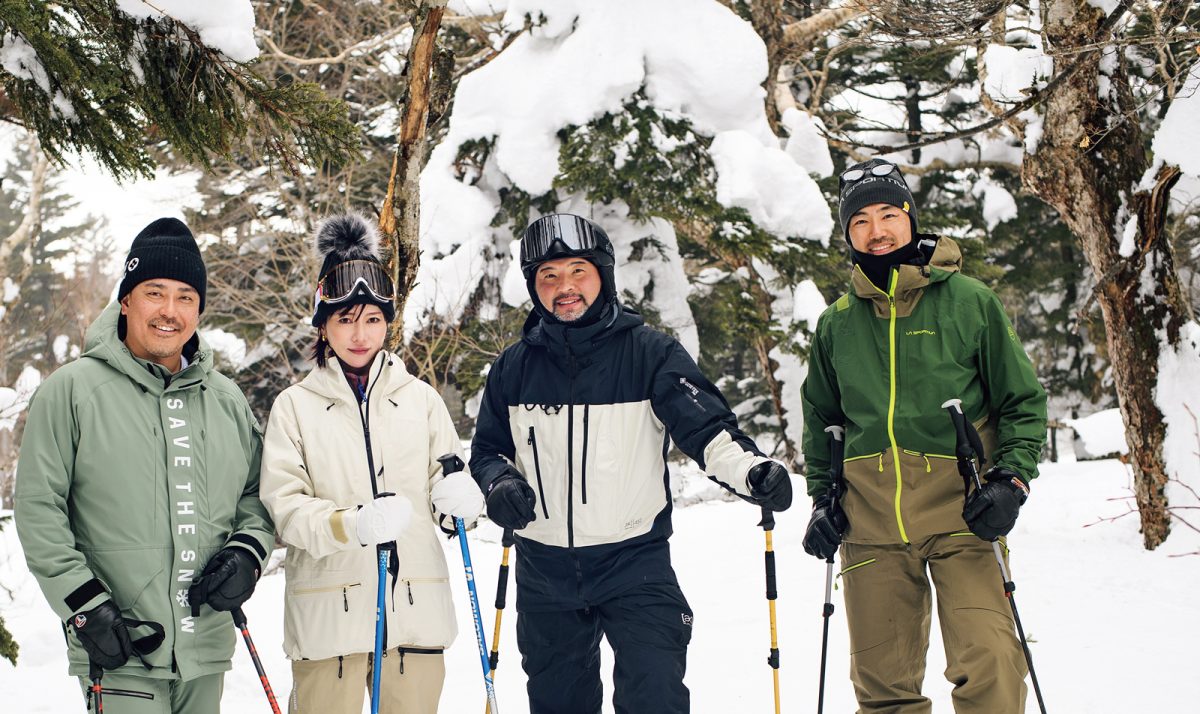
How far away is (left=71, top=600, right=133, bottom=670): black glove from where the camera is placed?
7.69 feet

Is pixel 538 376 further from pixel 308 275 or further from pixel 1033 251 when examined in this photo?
pixel 1033 251

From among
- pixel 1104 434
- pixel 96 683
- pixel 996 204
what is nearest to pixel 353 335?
pixel 96 683

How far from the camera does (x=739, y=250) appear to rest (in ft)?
31.2

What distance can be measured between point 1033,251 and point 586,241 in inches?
564

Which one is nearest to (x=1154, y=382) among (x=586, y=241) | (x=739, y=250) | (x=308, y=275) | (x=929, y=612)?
(x=739, y=250)

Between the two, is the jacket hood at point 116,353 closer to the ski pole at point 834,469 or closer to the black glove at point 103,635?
the black glove at point 103,635

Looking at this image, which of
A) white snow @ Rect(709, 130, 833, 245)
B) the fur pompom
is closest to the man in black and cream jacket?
the fur pompom

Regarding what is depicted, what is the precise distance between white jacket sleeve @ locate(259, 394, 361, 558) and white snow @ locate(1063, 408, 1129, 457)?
8925 millimetres

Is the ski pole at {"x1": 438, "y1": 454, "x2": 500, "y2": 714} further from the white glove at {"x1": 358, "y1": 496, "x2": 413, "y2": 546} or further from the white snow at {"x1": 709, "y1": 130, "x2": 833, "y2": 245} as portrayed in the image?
the white snow at {"x1": 709, "y1": 130, "x2": 833, "y2": 245}

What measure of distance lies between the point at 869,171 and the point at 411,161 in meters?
2.38

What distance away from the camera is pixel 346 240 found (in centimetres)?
326

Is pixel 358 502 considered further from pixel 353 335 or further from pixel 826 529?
pixel 826 529

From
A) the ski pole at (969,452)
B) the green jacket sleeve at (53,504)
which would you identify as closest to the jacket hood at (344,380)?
the green jacket sleeve at (53,504)

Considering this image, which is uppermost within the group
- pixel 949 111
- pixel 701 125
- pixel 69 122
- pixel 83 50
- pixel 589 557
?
pixel 949 111
